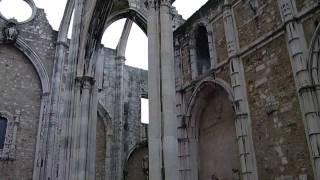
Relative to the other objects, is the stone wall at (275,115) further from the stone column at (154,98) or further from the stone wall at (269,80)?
the stone column at (154,98)

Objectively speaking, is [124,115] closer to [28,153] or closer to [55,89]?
[55,89]

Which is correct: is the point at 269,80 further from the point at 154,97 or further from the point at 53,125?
the point at 53,125

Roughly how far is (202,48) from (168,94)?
233 inches

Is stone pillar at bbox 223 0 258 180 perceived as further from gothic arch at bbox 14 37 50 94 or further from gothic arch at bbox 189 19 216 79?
gothic arch at bbox 14 37 50 94

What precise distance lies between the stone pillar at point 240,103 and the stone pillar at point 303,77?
Answer: 5.71 ft

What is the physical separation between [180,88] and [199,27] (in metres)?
2.30

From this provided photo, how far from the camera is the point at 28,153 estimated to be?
44.8 ft

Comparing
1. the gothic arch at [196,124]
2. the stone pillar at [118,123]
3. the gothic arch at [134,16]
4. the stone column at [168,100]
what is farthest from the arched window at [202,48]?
the stone pillar at [118,123]

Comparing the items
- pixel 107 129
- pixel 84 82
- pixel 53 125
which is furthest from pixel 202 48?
pixel 53 125

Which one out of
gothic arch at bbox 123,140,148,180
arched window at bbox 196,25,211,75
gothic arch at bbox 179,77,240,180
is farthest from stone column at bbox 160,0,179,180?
gothic arch at bbox 123,140,148,180

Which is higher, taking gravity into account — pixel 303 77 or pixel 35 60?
pixel 35 60

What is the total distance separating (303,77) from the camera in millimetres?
7109

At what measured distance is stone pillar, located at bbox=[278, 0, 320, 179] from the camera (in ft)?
21.6

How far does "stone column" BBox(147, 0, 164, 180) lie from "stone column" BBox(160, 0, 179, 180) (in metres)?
0.08
